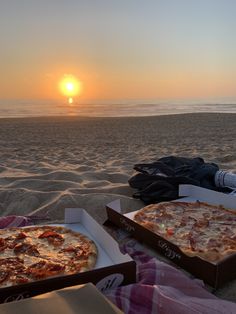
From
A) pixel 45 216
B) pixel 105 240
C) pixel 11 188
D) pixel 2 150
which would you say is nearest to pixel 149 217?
pixel 105 240

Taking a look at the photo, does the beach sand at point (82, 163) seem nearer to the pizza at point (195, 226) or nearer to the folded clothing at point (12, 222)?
the pizza at point (195, 226)

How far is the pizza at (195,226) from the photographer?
2.59 meters

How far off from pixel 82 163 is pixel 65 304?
5.22 m

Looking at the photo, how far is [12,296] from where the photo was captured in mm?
1896

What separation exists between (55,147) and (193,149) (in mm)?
3233

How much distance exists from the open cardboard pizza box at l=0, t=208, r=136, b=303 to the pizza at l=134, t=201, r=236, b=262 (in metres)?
0.50

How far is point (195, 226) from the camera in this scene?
3.05 metres

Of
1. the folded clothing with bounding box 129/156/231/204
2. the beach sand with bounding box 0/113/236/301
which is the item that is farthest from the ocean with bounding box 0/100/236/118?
the folded clothing with bounding box 129/156/231/204

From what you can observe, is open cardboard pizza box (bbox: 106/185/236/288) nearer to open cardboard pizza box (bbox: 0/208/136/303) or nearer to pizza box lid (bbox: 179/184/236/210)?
pizza box lid (bbox: 179/184/236/210)

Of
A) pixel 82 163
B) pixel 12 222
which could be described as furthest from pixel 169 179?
pixel 82 163

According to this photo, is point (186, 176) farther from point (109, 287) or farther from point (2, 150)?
point (2, 150)

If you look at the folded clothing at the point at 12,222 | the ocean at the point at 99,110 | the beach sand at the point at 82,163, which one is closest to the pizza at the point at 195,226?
the beach sand at the point at 82,163

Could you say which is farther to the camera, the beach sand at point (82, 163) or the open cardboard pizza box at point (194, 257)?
the beach sand at point (82, 163)

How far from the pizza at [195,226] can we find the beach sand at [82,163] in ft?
0.91
